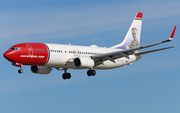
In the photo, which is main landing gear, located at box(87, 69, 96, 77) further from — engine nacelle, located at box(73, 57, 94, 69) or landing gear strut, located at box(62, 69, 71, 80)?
landing gear strut, located at box(62, 69, 71, 80)

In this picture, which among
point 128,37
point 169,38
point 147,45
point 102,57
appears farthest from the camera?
point 128,37

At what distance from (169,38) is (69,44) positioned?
16177 mm

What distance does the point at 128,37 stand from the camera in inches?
2721

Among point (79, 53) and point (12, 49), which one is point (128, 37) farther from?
point (12, 49)

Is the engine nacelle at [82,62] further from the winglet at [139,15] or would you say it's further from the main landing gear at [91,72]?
the winglet at [139,15]

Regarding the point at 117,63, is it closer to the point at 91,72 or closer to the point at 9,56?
the point at 91,72

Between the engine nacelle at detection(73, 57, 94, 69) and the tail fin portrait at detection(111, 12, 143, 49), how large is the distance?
12736 millimetres

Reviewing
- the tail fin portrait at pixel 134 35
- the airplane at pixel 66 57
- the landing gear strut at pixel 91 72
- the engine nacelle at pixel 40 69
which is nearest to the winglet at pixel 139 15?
the tail fin portrait at pixel 134 35

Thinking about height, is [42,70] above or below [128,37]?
below

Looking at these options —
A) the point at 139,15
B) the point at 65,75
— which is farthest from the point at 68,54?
the point at 139,15

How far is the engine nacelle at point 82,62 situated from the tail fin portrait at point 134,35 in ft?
41.8

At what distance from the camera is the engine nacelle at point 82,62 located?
55094mm

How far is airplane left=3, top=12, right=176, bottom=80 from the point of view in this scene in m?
52.6

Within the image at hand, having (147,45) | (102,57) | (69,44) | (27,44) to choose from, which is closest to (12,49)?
(27,44)
